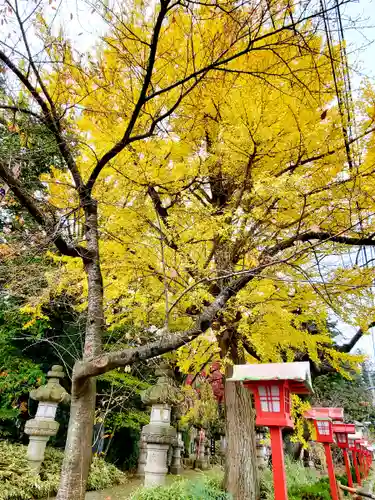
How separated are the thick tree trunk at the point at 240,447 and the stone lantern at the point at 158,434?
1.17m

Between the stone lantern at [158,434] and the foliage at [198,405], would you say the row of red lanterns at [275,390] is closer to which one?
the stone lantern at [158,434]

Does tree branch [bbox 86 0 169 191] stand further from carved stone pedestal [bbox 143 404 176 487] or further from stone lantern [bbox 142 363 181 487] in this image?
carved stone pedestal [bbox 143 404 176 487]

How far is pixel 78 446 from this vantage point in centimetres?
334

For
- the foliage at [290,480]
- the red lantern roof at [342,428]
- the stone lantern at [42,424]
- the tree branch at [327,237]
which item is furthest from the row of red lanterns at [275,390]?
the red lantern roof at [342,428]

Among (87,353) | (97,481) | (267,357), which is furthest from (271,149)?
(97,481)

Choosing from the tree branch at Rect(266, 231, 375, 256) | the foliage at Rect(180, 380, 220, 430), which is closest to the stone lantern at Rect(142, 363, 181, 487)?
the foliage at Rect(180, 380, 220, 430)

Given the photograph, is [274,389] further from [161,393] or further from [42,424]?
[42,424]

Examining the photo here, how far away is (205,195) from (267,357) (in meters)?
3.85

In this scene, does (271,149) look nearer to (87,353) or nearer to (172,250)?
(172,250)

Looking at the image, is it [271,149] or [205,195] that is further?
[205,195]

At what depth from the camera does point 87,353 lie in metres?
3.68

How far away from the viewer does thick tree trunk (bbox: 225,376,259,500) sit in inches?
226

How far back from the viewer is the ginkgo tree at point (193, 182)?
3.69 metres

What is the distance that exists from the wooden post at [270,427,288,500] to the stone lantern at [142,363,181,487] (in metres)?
2.38
